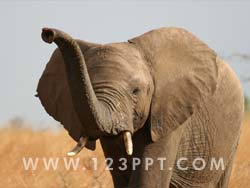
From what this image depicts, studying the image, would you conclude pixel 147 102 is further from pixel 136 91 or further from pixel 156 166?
pixel 156 166

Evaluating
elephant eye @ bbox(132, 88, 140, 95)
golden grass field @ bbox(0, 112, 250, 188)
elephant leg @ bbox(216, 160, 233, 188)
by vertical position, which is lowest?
golden grass field @ bbox(0, 112, 250, 188)

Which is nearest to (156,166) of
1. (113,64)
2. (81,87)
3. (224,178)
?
(113,64)

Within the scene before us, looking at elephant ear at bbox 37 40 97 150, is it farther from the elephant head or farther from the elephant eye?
the elephant eye

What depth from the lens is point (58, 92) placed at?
782 centimetres

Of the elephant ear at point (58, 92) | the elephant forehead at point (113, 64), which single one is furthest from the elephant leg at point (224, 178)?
the elephant forehead at point (113, 64)

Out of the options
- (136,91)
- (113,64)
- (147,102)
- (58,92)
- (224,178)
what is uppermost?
(113,64)

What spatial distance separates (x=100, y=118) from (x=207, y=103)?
1.67 m

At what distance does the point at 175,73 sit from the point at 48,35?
164 centimetres

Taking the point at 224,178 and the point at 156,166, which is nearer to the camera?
the point at 156,166

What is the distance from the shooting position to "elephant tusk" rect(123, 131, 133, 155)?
688cm

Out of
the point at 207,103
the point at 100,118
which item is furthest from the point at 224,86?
the point at 100,118

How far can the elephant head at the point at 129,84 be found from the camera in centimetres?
671

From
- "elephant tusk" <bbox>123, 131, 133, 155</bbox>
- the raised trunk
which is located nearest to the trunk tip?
the raised trunk

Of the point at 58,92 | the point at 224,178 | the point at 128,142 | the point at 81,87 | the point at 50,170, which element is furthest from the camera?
the point at 50,170
